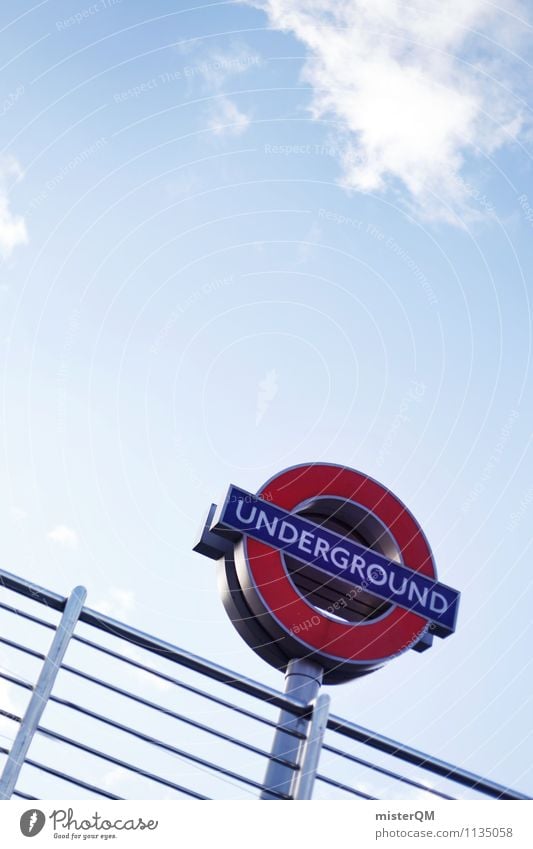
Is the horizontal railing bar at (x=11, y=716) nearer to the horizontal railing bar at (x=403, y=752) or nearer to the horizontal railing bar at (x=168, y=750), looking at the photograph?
the horizontal railing bar at (x=168, y=750)

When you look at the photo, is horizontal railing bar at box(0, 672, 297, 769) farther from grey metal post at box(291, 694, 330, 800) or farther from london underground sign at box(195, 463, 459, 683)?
london underground sign at box(195, 463, 459, 683)

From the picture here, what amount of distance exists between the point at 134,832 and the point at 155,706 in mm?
1097

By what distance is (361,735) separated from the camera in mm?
5332

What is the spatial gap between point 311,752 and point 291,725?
9.9 inches

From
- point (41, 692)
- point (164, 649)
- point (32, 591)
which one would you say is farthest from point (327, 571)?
point (41, 692)

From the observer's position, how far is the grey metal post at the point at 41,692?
14.2ft

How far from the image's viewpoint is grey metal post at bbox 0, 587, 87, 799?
4328mm

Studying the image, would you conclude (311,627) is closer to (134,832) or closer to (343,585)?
(343,585)

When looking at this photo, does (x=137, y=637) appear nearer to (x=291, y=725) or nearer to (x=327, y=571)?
(x=291, y=725)

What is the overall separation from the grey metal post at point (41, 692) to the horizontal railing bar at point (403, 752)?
164cm

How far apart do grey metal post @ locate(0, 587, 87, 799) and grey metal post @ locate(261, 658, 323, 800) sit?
1301 millimetres

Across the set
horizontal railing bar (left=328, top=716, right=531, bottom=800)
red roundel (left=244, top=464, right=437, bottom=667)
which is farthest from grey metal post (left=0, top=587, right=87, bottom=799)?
red roundel (left=244, top=464, right=437, bottom=667)

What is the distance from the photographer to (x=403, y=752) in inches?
212

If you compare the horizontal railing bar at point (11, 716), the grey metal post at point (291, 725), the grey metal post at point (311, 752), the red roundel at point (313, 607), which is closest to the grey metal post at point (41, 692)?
the horizontal railing bar at point (11, 716)
